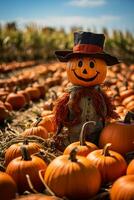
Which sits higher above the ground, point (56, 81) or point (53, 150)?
point (53, 150)

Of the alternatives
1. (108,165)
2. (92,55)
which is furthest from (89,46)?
(108,165)

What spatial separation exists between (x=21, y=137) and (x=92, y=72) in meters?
1.01

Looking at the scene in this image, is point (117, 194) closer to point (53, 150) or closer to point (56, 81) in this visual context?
point (53, 150)

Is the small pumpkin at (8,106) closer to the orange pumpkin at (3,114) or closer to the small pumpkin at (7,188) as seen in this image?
the orange pumpkin at (3,114)

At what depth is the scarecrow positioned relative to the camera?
4.48 m

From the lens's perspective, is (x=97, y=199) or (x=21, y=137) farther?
(x=21, y=137)

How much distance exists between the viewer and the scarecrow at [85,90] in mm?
4480

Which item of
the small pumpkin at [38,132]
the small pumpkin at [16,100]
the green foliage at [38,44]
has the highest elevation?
the small pumpkin at [38,132]

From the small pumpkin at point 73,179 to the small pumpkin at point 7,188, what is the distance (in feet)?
0.89

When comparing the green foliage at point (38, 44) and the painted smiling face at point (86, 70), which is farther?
the green foliage at point (38, 44)

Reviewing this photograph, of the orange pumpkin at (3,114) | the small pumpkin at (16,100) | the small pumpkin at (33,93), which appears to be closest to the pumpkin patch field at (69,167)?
the orange pumpkin at (3,114)

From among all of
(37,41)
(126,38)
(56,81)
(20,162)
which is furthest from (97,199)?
(37,41)

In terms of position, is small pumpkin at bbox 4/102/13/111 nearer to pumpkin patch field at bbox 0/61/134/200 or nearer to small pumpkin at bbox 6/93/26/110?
small pumpkin at bbox 6/93/26/110

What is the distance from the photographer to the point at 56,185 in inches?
126
